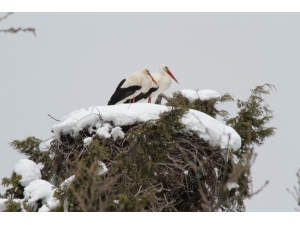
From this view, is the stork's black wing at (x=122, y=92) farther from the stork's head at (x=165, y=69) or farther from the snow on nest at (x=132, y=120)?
the snow on nest at (x=132, y=120)

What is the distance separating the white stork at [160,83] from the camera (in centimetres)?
1053

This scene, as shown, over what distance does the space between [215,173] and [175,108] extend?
143 centimetres

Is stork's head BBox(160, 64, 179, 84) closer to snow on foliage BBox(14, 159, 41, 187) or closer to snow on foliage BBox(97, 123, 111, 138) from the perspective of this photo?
snow on foliage BBox(97, 123, 111, 138)

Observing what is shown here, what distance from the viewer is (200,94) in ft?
30.4

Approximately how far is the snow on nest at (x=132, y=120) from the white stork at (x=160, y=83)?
2615 mm

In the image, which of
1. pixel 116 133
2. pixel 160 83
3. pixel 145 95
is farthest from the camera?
pixel 160 83

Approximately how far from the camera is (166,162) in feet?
24.0

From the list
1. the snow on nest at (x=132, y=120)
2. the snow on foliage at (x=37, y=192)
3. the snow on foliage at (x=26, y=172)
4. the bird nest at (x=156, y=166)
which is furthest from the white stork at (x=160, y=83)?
the snow on foliage at (x=37, y=192)

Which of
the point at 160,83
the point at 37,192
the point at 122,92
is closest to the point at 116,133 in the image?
the point at 37,192

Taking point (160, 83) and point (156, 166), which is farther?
point (160, 83)

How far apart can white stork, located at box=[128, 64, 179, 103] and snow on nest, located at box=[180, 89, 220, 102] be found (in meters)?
1.29

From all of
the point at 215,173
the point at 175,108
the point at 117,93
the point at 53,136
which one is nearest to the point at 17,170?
the point at 53,136

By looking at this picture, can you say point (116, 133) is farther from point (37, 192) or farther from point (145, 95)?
point (145, 95)

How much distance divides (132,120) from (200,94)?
2.07 m
